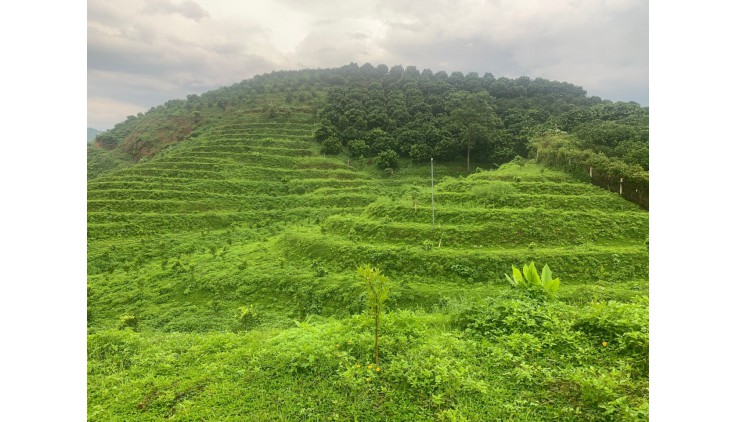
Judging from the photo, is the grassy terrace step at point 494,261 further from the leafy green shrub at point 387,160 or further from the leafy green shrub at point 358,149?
the leafy green shrub at point 358,149

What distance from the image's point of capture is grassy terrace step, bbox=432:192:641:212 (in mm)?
12953

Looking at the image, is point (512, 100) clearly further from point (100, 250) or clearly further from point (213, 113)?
point (100, 250)

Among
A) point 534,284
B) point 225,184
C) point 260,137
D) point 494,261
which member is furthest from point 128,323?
point 260,137

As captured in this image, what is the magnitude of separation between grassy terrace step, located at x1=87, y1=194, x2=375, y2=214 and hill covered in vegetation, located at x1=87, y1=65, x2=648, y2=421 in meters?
0.12

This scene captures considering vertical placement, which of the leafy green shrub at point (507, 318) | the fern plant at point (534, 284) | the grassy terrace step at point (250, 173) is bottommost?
the leafy green shrub at point (507, 318)

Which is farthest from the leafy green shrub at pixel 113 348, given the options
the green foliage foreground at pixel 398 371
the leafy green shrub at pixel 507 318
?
the leafy green shrub at pixel 507 318

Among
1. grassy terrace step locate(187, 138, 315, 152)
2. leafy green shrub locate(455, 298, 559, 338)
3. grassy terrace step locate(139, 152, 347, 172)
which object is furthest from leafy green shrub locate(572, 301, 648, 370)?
grassy terrace step locate(187, 138, 315, 152)

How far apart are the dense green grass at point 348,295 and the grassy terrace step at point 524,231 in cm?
6

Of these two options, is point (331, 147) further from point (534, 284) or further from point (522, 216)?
point (534, 284)

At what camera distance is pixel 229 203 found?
21312mm

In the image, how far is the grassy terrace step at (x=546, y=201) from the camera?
42.5 ft

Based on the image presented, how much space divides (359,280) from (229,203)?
1433cm

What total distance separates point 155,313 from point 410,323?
28.0 ft
